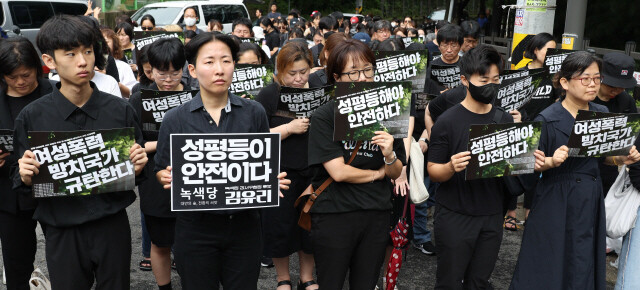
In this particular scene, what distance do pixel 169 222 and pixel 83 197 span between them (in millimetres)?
1271

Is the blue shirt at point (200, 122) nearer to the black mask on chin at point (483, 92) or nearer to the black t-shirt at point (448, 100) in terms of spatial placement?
the black mask on chin at point (483, 92)

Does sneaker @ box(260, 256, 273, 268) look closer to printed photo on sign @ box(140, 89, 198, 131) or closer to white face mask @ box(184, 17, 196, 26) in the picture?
printed photo on sign @ box(140, 89, 198, 131)

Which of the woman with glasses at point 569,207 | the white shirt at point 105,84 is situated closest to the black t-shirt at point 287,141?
the white shirt at point 105,84

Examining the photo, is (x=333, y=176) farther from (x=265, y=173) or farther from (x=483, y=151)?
(x=483, y=151)

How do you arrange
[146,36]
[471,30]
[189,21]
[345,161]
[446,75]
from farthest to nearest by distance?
[189,21], [146,36], [471,30], [446,75], [345,161]

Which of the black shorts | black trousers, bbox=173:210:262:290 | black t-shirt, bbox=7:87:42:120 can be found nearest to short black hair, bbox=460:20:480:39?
the black shorts

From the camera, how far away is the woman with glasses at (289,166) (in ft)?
14.9

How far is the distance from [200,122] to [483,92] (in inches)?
66.5

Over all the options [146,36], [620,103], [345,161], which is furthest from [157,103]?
[146,36]

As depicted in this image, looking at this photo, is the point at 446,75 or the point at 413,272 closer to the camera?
the point at 413,272

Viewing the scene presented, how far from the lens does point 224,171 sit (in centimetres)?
313

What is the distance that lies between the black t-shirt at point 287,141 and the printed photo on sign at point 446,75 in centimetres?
202

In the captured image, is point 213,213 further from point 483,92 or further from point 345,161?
point 483,92

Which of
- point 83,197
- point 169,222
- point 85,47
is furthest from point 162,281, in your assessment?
point 85,47
